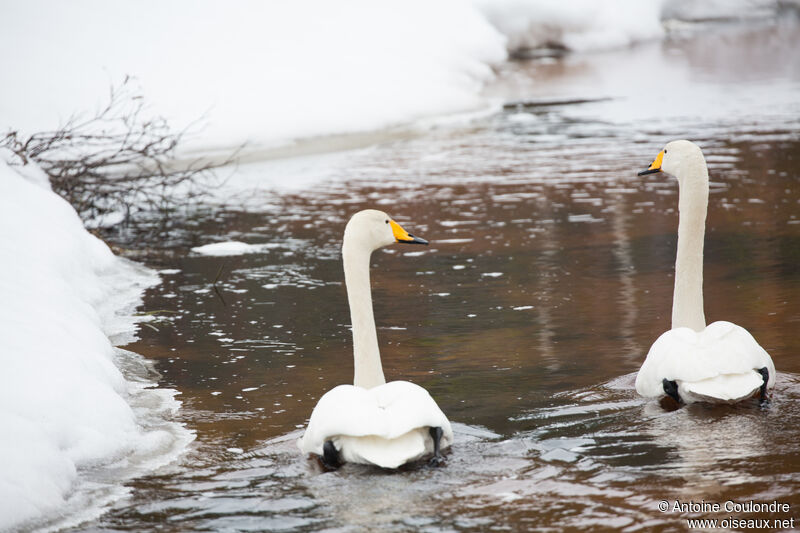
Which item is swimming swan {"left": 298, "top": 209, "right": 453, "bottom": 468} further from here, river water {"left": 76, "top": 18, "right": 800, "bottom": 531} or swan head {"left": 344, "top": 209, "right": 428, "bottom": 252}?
swan head {"left": 344, "top": 209, "right": 428, "bottom": 252}

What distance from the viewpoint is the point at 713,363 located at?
4.91 metres

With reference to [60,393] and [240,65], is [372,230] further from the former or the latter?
[240,65]

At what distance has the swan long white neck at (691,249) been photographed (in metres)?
5.64

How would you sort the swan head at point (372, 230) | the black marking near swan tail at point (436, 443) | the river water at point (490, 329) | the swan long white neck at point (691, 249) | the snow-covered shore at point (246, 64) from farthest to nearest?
the snow-covered shore at point (246, 64)
the swan long white neck at point (691, 249)
the swan head at point (372, 230)
the black marking near swan tail at point (436, 443)
the river water at point (490, 329)

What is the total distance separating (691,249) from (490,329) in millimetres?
1491

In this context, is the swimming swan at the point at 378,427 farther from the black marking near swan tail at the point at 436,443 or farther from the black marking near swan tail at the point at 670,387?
the black marking near swan tail at the point at 670,387

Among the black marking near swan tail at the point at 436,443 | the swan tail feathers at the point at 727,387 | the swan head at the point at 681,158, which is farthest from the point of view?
the swan head at the point at 681,158

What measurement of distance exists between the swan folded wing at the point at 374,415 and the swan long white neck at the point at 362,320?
338mm

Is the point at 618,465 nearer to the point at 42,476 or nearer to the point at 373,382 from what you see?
the point at 373,382

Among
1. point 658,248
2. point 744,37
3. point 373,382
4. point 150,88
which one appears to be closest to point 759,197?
point 658,248

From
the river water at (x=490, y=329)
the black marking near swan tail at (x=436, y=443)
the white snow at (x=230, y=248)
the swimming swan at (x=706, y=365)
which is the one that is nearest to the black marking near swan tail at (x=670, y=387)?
the swimming swan at (x=706, y=365)

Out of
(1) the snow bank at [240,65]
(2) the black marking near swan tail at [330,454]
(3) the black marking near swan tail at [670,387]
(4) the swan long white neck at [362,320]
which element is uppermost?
(1) the snow bank at [240,65]

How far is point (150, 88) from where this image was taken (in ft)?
56.2

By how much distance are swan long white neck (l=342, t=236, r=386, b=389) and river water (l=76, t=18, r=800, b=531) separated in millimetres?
478
